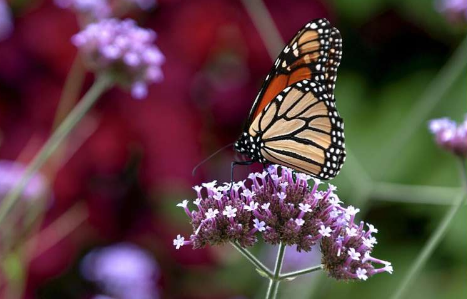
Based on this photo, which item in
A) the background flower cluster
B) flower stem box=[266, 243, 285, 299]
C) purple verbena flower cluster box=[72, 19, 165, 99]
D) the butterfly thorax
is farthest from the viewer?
the background flower cluster

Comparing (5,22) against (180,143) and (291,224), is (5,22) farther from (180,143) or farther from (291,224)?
(291,224)

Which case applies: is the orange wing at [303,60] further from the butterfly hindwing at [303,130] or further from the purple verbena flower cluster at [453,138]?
the purple verbena flower cluster at [453,138]

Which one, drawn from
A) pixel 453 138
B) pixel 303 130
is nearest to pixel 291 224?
pixel 303 130

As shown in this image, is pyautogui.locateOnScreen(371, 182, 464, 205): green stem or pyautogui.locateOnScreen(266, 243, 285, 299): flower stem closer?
pyautogui.locateOnScreen(266, 243, 285, 299): flower stem

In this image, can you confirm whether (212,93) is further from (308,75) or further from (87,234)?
(308,75)

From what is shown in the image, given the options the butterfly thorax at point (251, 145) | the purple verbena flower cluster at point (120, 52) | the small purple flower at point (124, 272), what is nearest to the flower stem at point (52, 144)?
the purple verbena flower cluster at point (120, 52)

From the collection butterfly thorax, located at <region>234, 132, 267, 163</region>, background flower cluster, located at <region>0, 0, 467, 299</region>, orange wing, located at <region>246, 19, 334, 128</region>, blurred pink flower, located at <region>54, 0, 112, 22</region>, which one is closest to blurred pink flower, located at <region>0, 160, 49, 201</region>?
background flower cluster, located at <region>0, 0, 467, 299</region>

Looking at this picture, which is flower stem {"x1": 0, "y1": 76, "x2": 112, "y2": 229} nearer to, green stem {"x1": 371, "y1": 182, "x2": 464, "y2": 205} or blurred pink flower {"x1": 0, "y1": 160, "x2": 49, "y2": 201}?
→ blurred pink flower {"x1": 0, "y1": 160, "x2": 49, "y2": 201}
